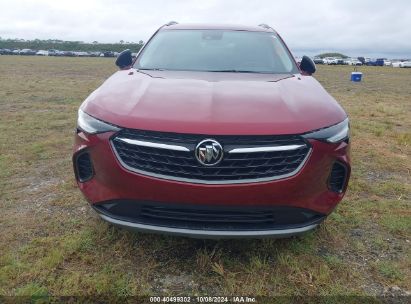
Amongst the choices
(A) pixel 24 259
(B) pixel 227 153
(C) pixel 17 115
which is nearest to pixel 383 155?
(B) pixel 227 153

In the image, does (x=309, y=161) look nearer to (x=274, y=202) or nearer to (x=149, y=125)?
(x=274, y=202)

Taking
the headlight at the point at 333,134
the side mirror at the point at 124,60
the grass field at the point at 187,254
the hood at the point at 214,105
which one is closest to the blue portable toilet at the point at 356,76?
the grass field at the point at 187,254

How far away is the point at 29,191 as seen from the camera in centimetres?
360

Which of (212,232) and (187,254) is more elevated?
(212,232)

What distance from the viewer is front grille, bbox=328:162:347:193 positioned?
2.29 metres

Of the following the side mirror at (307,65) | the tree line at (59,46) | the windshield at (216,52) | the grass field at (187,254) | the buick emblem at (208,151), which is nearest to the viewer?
the buick emblem at (208,151)

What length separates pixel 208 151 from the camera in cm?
205

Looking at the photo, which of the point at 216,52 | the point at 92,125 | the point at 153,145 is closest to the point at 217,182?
the point at 153,145

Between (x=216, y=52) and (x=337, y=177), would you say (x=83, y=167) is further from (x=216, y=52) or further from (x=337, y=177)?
(x=216, y=52)

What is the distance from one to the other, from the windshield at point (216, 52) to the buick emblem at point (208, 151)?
1321 millimetres

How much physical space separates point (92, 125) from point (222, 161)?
0.85m

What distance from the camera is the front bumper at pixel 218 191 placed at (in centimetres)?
208

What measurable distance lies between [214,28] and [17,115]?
17.1ft

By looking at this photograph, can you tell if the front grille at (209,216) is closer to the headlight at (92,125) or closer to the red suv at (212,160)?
the red suv at (212,160)
